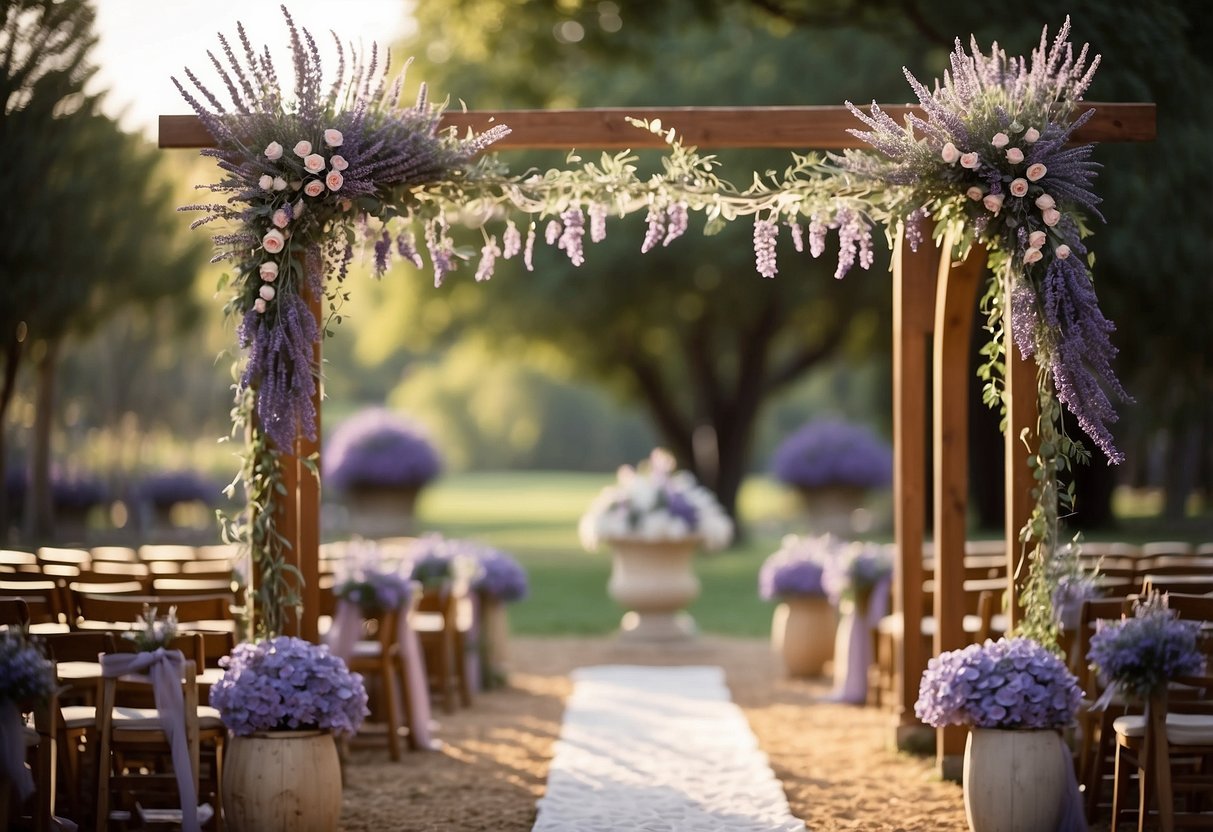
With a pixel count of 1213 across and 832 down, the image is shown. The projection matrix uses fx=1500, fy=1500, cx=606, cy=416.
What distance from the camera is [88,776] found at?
728 centimetres

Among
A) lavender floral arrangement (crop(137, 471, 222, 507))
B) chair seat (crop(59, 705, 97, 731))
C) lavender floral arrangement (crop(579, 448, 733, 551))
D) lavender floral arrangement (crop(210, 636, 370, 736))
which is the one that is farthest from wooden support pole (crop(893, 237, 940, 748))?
lavender floral arrangement (crop(137, 471, 222, 507))

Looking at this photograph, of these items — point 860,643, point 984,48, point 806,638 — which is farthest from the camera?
point 806,638

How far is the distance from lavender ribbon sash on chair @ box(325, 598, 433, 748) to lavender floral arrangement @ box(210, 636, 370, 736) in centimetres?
258

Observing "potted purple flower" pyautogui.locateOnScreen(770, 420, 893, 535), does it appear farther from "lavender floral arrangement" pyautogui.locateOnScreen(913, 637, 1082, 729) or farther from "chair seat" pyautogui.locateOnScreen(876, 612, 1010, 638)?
"lavender floral arrangement" pyautogui.locateOnScreen(913, 637, 1082, 729)

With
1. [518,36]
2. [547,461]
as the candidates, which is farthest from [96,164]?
[547,461]

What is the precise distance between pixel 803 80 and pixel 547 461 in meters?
45.6

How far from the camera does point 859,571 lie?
10.7 metres

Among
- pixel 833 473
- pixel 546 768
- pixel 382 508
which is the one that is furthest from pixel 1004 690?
pixel 833 473

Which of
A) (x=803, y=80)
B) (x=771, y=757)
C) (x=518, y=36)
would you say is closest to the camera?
(x=771, y=757)

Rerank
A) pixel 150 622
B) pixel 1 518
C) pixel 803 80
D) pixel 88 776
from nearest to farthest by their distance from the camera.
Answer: pixel 150 622 → pixel 88 776 → pixel 1 518 → pixel 803 80

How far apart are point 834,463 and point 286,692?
2172 cm

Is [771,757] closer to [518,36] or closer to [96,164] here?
[518,36]

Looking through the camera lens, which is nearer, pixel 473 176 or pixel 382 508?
pixel 473 176

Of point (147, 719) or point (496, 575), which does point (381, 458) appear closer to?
point (496, 575)
